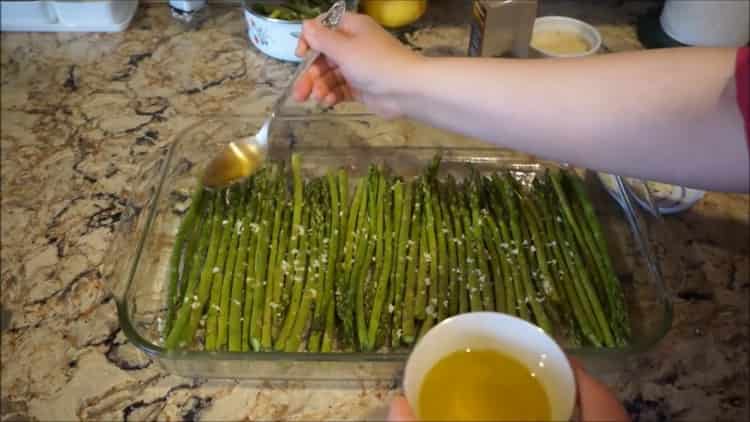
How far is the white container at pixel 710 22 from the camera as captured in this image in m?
1.50

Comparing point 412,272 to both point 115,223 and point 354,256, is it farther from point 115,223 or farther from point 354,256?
point 115,223

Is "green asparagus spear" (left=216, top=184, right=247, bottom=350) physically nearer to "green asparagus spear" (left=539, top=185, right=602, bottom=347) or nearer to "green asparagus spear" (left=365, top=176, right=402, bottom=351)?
"green asparagus spear" (left=365, top=176, right=402, bottom=351)

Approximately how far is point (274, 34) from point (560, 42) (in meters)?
0.73

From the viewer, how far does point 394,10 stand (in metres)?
1.64

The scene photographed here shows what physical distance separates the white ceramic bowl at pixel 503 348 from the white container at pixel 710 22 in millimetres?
1162

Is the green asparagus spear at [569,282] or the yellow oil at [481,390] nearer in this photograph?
the yellow oil at [481,390]

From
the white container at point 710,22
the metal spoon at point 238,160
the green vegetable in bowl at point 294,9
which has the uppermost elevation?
the white container at point 710,22

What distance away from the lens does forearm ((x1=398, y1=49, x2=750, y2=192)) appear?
0.72m

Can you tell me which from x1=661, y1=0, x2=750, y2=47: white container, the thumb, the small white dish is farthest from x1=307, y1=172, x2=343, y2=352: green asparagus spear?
x1=661, y1=0, x2=750, y2=47: white container

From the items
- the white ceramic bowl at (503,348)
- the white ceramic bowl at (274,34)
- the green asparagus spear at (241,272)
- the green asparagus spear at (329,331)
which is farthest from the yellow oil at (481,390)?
the white ceramic bowl at (274,34)

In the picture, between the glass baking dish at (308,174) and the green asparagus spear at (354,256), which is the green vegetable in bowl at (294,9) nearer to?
the glass baking dish at (308,174)

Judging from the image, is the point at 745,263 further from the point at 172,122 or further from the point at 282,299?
the point at 172,122

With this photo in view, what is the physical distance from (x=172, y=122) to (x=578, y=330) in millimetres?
1042

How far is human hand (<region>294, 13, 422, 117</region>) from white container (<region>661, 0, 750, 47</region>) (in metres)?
0.96
